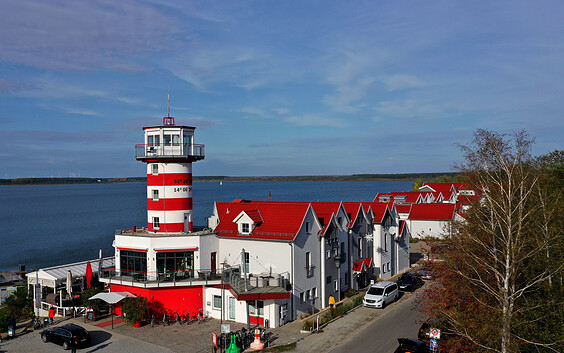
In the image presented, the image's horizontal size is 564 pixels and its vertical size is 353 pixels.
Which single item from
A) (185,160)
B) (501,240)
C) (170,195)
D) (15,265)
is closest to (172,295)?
(170,195)

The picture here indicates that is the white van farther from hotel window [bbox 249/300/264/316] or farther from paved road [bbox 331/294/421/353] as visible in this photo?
hotel window [bbox 249/300/264/316]

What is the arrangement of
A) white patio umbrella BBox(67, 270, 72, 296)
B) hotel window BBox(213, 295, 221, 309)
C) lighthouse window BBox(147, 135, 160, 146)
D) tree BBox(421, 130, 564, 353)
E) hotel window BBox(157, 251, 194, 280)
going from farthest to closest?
lighthouse window BBox(147, 135, 160, 146), white patio umbrella BBox(67, 270, 72, 296), hotel window BBox(213, 295, 221, 309), hotel window BBox(157, 251, 194, 280), tree BBox(421, 130, 564, 353)

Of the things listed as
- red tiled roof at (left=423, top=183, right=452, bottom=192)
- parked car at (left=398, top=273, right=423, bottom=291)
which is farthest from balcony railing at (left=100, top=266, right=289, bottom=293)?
red tiled roof at (left=423, top=183, right=452, bottom=192)

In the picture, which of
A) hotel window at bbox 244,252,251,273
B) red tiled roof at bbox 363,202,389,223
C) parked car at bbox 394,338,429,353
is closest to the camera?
parked car at bbox 394,338,429,353

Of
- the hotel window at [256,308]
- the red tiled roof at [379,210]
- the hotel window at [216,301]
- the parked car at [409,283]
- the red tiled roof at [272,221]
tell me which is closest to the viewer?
the hotel window at [256,308]

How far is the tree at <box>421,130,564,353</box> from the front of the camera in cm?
1650

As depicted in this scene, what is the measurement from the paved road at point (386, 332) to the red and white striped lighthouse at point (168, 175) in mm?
14799

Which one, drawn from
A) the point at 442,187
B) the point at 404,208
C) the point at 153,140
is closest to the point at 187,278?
the point at 153,140

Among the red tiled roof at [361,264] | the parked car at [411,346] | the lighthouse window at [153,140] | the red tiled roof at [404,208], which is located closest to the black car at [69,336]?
the lighthouse window at [153,140]

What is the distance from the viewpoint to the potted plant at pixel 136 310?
29797 millimetres

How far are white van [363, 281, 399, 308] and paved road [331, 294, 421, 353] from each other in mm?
785

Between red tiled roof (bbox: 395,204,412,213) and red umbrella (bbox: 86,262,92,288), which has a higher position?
red tiled roof (bbox: 395,204,412,213)

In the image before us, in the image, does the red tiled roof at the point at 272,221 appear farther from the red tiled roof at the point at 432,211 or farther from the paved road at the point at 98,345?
the red tiled roof at the point at 432,211

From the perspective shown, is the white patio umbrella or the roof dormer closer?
the white patio umbrella
